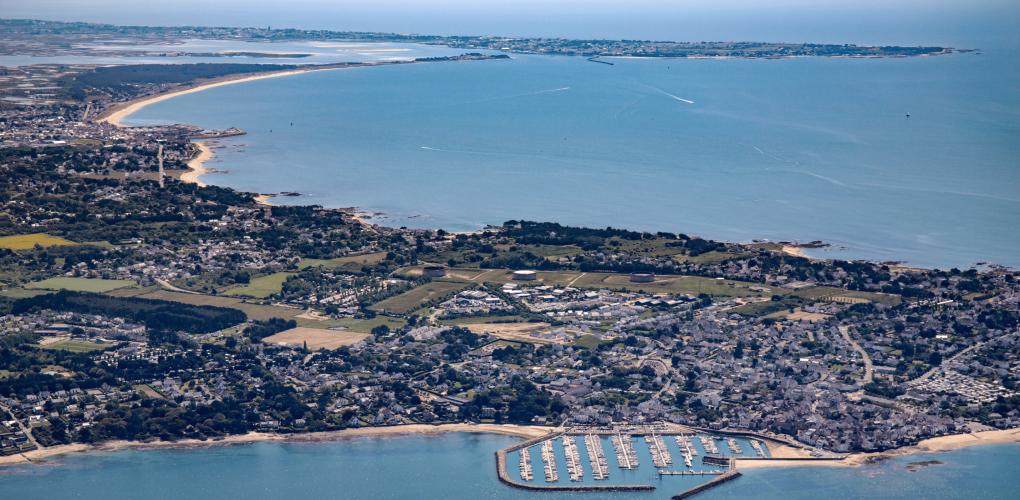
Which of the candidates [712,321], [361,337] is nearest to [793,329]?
[712,321]

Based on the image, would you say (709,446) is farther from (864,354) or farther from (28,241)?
(28,241)

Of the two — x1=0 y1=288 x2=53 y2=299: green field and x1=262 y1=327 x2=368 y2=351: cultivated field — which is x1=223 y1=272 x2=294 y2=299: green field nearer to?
x1=262 y1=327 x2=368 y2=351: cultivated field

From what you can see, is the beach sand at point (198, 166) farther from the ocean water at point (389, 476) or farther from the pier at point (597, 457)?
the pier at point (597, 457)

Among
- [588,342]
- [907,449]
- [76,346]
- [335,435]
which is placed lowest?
[335,435]

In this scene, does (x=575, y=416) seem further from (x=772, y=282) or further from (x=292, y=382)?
(x=772, y=282)

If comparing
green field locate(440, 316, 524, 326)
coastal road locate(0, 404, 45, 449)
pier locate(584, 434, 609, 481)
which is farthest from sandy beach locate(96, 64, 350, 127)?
pier locate(584, 434, 609, 481)

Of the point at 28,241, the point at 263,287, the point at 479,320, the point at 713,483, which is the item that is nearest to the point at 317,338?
the point at 479,320

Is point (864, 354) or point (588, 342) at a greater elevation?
point (864, 354)
